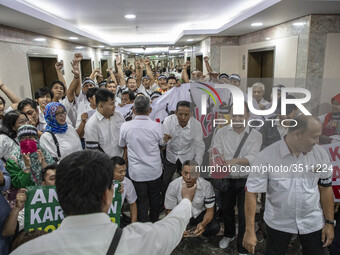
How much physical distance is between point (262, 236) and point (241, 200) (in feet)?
2.27

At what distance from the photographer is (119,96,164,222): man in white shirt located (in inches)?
107

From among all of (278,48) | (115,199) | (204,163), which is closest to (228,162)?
(204,163)

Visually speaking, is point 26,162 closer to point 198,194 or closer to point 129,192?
point 129,192

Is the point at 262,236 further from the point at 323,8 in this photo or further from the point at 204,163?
the point at 323,8

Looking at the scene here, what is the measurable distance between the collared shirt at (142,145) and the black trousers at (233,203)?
80 cm

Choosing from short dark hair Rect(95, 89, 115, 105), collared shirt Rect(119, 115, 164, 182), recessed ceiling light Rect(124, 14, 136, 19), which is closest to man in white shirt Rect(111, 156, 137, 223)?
collared shirt Rect(119, 115, 164, 182)

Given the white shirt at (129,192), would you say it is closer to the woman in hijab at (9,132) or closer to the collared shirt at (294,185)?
the woman in hijab at (9,132)

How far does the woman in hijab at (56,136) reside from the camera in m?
2.53

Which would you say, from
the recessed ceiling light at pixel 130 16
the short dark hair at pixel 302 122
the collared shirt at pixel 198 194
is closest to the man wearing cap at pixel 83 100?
the collared shirt at pixel 198 194

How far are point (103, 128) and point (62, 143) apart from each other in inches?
18.6

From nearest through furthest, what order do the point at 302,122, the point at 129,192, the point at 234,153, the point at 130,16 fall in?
the point at 302,122, the point at 234,153, the point at 129,192, the point at 130,16

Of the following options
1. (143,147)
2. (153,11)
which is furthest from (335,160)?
(153,11)

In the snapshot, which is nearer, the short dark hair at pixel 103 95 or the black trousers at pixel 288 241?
the black trousers at pixel 288 241

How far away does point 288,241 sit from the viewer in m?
1.96
